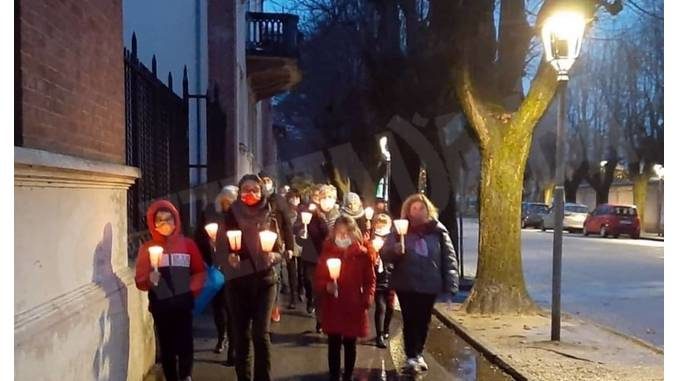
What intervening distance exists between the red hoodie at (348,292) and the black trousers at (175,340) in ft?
4.09

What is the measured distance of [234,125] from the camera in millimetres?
17625

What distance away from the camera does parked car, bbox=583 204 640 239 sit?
36.2 metres

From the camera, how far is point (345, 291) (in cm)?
690

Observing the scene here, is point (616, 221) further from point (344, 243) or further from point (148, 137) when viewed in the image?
point (344, 243)

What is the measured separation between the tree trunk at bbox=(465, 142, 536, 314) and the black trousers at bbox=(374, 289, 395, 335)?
7.78 feet

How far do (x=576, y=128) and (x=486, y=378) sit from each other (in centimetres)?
4537

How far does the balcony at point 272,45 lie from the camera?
2156 cm

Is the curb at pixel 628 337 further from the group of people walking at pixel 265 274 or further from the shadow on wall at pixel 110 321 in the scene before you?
the shadow on wall at pixel 110 321

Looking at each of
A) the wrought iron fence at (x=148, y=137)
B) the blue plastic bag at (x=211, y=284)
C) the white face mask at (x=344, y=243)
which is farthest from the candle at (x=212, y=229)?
the white face mask at (x=344, y=243)

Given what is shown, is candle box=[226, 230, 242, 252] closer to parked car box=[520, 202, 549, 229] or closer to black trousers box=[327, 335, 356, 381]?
black trousers box=[327, 335, 356, 381]

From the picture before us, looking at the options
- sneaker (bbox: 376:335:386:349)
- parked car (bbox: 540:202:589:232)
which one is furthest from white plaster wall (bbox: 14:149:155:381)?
parked car (bbox: 540:202:589:232)

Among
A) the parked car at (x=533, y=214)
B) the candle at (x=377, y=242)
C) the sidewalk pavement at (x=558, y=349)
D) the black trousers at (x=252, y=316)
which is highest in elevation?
the candle at (x=377, y=242)

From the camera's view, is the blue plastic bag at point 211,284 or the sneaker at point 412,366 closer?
the blue plastic bag at point 211,284

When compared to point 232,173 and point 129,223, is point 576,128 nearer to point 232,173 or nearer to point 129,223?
point 232,173
